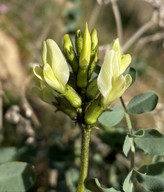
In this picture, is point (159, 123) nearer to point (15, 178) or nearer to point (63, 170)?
point (63, 170)

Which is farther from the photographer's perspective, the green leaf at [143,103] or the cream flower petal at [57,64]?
the green leaf at [143,103]

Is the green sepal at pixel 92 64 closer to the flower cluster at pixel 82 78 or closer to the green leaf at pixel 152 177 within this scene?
the flower cluster at pixel 82 78

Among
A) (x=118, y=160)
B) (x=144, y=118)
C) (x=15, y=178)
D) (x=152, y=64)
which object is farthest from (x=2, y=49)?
(x=15, y=178)

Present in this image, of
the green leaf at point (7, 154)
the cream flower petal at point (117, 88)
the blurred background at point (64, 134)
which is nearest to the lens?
the cream flower petal at point (117, 88)

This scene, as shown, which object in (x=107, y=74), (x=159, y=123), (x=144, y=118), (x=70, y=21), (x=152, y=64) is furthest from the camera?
(x=152, y=64)

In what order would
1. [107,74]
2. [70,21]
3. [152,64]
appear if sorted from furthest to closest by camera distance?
1. [152,64]
2. [70,21]
3. [107,74]

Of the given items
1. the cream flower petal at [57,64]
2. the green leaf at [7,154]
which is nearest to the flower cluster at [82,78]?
the cream flower petal at [57,64]

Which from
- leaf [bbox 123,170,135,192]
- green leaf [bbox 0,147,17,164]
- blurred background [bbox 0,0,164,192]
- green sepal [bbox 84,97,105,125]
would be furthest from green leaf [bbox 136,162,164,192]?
green leaf [bbox 0,147,17,164]
